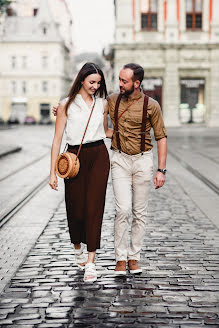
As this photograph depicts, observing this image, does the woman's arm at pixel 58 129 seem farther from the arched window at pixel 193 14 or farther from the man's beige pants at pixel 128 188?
the arched window at pixel 193 14

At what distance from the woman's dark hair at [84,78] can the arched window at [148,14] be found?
3820cm

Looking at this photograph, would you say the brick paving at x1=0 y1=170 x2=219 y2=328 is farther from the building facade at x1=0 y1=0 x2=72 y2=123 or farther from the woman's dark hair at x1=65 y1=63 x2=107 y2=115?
the building facade at x1=0 y1=0 x2=72 y2=123

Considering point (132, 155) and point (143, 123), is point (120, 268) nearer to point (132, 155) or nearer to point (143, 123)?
point (132, 155)

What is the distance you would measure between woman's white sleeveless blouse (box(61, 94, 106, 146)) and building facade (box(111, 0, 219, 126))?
37.3 metres

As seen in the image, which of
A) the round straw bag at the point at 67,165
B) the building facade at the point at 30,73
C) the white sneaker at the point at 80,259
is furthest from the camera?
the building facade at the point at 30,73

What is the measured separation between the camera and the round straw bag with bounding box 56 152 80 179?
5.18 metres

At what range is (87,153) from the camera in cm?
542

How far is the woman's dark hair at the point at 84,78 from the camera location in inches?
209

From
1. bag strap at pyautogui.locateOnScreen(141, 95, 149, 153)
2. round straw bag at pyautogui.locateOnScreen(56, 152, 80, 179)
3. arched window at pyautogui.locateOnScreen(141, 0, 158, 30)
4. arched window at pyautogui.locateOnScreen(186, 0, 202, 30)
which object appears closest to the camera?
round straw bag at pyautogui.locateOnScreen(56, 152, 80, 179)

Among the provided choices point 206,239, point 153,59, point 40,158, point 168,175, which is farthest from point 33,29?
point 206,239

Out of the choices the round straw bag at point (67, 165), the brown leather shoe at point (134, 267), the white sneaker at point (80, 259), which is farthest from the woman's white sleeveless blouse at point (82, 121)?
the brown leather shoe at point (134, 267)

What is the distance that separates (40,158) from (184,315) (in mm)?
16455

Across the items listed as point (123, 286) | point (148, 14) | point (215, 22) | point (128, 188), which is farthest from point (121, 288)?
point (215, 22)

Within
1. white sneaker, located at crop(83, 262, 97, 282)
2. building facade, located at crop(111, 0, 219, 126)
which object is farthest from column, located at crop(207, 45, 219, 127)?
white sneaker, located at crop(83, 262, 97, 282)
